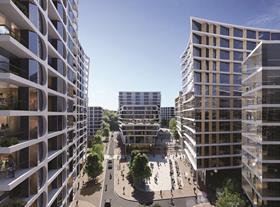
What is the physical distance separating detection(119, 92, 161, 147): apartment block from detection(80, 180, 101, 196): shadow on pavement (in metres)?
36.9

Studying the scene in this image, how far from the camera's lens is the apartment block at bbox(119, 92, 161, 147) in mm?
93625

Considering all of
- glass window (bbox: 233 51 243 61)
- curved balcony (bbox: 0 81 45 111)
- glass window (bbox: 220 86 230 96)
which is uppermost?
glass window (bbox: 233 51 243 61)

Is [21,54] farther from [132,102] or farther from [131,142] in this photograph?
[132,102]

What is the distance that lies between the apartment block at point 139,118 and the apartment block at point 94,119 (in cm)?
1464

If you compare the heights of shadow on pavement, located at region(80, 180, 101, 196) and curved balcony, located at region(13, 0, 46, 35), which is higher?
curved balcony, located at region(13, 0, 46, 35)

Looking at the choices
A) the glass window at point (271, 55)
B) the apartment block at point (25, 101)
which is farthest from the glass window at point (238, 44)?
the apartment block at point (25, 101)

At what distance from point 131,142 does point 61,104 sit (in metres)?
64.6

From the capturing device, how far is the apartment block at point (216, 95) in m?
56.9

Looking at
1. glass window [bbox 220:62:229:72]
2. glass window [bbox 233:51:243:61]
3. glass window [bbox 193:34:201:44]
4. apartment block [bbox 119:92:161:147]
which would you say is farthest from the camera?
apartment block [bbox 119:92:161:147]

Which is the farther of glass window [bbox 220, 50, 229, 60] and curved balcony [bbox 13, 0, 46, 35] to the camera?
glass window [bbox 220, 50, 229, 60]

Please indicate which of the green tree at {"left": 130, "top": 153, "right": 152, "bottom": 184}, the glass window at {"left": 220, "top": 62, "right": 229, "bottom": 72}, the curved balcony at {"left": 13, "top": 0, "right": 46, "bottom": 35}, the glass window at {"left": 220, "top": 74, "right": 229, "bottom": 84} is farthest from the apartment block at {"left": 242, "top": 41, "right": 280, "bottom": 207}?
the curved balcony at {"left": 13, "top": 0, "right": 46, "bottom": 35}

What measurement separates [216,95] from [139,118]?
70941 millimetres

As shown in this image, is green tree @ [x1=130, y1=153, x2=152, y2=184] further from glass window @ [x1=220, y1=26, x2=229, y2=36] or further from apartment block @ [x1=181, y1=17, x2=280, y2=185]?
glass window @ [x1=220, y1=26, x2=229, y2=36]

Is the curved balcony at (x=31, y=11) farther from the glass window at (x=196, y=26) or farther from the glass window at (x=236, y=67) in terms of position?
the glass window at (x=236, y=67)
